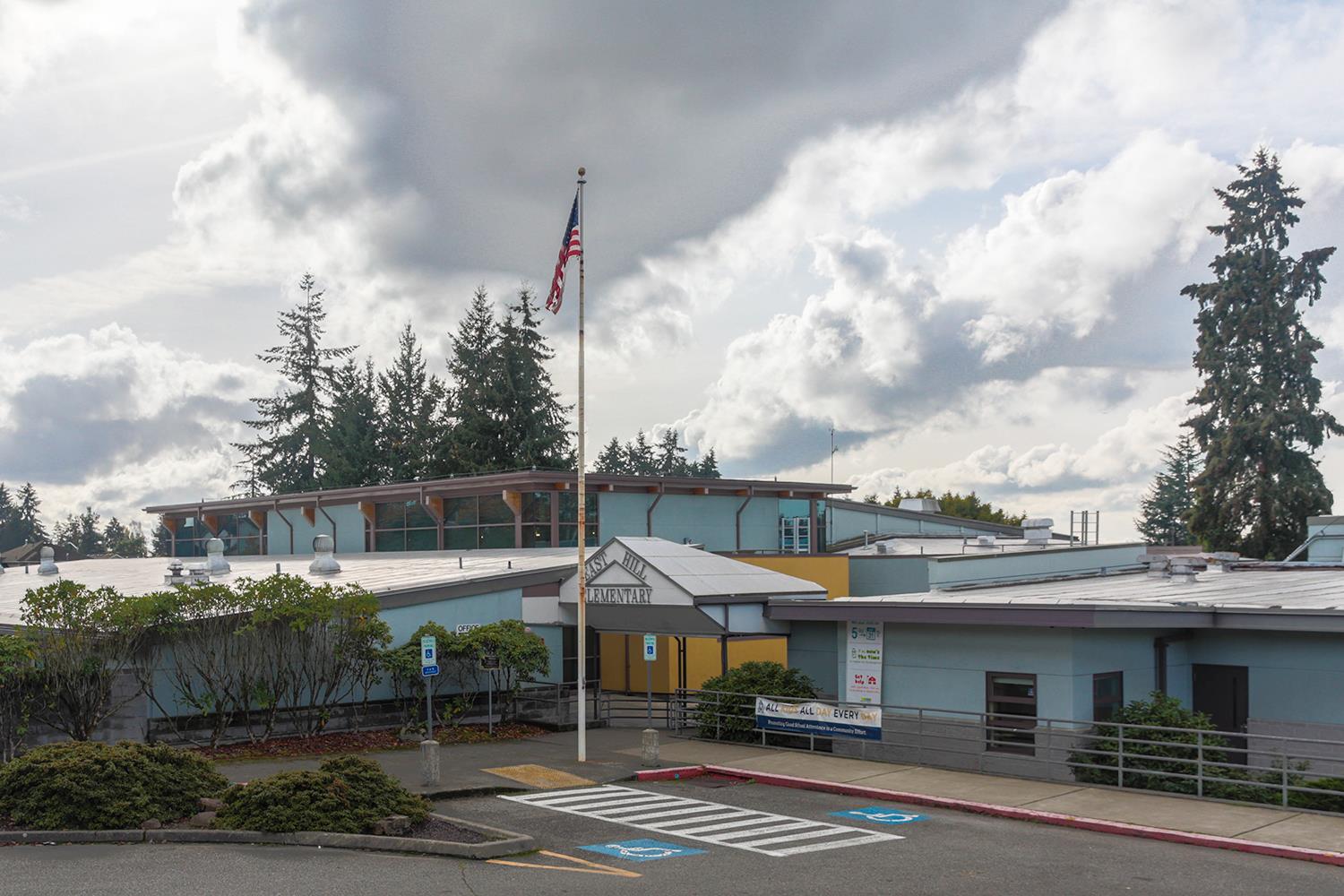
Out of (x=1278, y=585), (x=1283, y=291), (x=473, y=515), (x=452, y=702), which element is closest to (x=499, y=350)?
(x=473, y=515)

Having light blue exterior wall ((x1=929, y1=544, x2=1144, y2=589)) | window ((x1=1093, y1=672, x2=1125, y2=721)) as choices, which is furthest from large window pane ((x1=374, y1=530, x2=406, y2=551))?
window ((x1=1093, y1=672, x2=1125, y2=721))

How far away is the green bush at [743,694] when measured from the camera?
2661 cm

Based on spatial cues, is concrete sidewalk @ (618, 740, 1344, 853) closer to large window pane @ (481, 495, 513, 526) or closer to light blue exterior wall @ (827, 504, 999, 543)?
large window pane @ (481, 495, 513, 526)

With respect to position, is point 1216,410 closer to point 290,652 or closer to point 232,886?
point 290,652

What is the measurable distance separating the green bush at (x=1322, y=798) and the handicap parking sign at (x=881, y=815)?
19.5ft

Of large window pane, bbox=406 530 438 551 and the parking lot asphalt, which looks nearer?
the parking lot asphalt

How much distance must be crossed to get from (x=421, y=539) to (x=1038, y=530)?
2217cm

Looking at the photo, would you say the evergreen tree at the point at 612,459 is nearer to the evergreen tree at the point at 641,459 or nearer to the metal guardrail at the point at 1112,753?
the evergreen tree at the point at 641,459

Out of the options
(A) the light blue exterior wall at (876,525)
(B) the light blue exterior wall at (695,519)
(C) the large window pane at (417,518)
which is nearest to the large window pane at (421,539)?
(C) the large window pane at (417,518)

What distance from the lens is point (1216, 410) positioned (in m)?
56.2

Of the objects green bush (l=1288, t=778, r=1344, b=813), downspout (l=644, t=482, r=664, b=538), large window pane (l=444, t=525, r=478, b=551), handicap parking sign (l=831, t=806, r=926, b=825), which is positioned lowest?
handicap parking sign (l=831, t=806, r=926, b=825)

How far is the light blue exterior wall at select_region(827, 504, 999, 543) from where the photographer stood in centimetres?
5500

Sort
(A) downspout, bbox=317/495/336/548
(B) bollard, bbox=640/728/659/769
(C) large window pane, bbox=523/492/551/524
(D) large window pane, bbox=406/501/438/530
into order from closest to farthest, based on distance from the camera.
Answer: (B) bollard, bbox=640/728/659/769, (C) large window pane, bbox=523/492/551/524, (D) large window pane, bbox=406/501/438/530, (A) downspout, bbox=317/495/336/548

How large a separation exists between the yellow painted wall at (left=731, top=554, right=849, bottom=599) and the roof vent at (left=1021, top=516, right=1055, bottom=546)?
843 centimetres
